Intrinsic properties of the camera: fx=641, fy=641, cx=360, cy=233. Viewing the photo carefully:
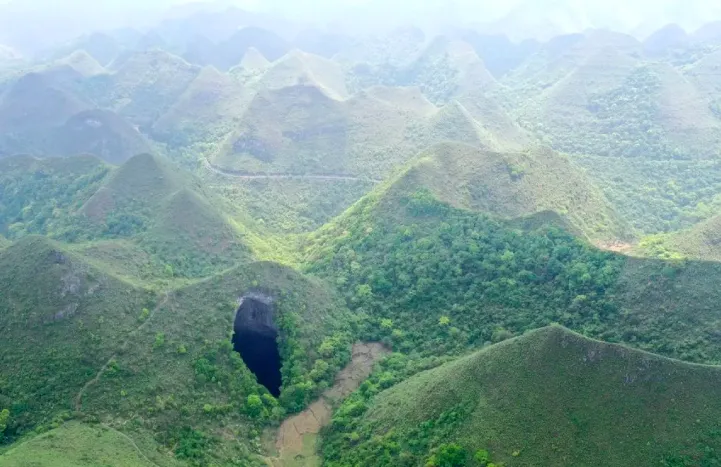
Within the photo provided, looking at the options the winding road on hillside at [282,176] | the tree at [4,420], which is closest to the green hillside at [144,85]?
the winding road on hillside at [282,176]

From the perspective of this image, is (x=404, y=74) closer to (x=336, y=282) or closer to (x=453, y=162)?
(x=453, y=162)

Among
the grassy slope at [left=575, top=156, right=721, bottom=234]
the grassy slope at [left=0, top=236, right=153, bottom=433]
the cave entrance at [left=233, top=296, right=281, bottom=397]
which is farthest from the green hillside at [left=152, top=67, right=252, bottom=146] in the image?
the grassy slope at [left=0, top=236, right=153, bottom=433]

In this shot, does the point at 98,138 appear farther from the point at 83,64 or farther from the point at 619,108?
the point at 619,108

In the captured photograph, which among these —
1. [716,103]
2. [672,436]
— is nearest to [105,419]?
[672,436]

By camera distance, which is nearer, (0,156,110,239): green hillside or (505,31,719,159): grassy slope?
(0,156,110,239): green hillside

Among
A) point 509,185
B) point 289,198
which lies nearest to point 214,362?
point 509,185

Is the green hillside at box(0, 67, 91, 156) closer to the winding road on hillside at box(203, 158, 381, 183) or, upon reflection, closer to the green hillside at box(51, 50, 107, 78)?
the green hillside at box(51, 50, 107, 78)

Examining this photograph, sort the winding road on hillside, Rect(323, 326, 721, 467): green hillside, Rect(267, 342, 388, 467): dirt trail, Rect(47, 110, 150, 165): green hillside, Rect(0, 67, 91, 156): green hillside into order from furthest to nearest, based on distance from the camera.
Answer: Rect(0, 67, 91, 156): green hillside < Rect(47, 110, 150, 165): green hillside < the winding road on hillside < Rect(267, 342, 388, 467): dirt trail < Rect(323, 326, 721, 467): green hillside
